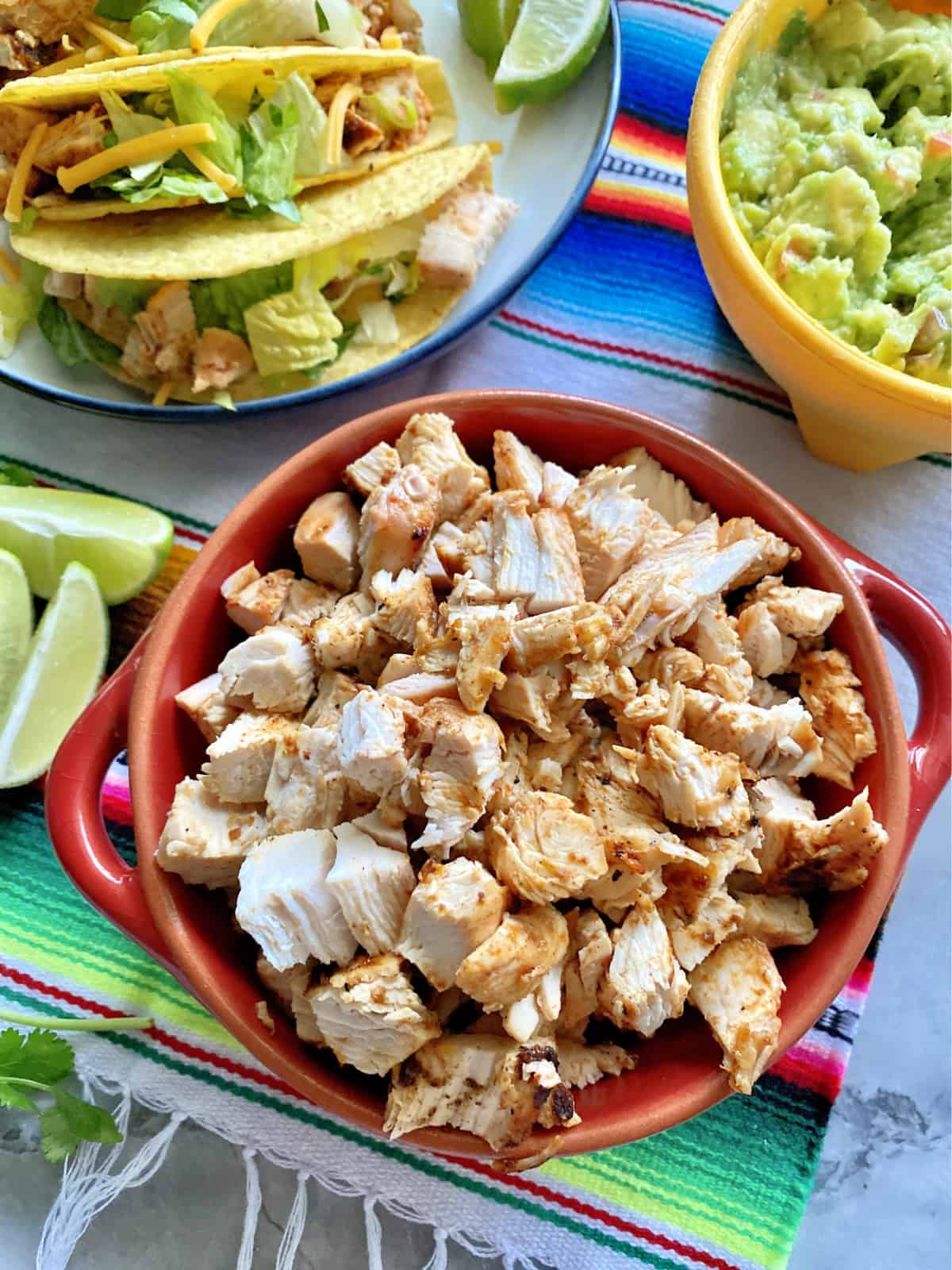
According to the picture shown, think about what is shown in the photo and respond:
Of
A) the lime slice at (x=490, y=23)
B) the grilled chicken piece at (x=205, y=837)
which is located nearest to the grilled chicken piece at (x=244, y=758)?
the grilled chicken piece at (x=205, y=837)

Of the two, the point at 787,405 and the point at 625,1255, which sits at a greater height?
the point at 787,405

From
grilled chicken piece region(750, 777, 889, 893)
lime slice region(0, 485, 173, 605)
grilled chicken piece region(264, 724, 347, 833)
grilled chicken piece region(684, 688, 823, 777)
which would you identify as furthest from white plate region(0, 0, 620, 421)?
grilled chicken piece region(750, 777, 889, 893)

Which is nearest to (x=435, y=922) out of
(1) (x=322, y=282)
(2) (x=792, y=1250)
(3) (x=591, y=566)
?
(3) (x=591, y=566)

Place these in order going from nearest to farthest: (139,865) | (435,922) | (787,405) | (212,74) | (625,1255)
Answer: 1. (435,922)
2. (139,865)
3. (625,1255)
4. (212,74)
5. (787,405)

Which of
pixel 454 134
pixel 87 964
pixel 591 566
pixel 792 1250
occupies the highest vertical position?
pixel 454 134

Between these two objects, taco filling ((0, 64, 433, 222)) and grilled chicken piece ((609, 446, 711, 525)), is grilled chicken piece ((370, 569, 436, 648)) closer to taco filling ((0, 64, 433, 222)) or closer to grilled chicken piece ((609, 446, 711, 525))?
grilled chicken piece ((609, 446, 711, 525))

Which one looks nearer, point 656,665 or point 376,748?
point 376,748

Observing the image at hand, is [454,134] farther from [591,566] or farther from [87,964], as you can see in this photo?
[87,964]
